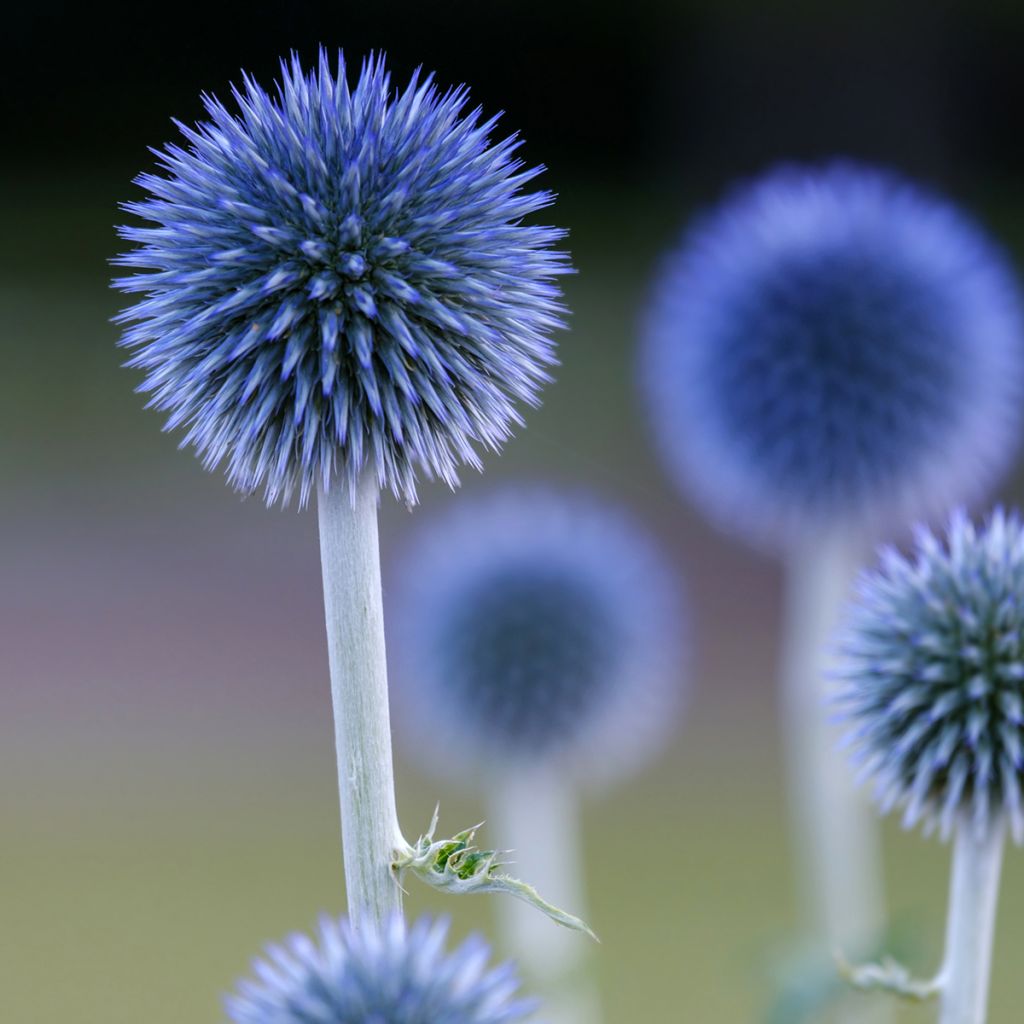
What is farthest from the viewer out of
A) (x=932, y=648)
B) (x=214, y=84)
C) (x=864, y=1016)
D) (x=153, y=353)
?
(x=214, y=84)

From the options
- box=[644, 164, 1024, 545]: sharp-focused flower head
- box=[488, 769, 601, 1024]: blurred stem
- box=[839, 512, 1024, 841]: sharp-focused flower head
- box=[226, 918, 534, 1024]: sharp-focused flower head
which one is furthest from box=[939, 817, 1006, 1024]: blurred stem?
box=[644, 164, 1024, 545]: sharp-focused flower head

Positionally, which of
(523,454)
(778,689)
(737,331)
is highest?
(523,454)

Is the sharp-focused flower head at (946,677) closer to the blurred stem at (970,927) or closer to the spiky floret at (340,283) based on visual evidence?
the blurred stem at (970,927)

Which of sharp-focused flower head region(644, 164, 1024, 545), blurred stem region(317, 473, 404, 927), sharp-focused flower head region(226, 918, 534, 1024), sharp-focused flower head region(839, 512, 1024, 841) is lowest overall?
sharp-focused flower head region(226, 918, 534, 1024)

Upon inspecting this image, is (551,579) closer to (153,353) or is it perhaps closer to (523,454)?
(153,353)

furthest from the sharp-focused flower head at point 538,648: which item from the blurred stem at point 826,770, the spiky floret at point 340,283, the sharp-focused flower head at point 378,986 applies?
the sharp-focused flower head at point 378,986

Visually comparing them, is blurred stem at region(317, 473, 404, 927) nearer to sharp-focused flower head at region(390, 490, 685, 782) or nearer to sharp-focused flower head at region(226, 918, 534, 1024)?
sharp-focused flower head at region(226, 918, 534, 1024)

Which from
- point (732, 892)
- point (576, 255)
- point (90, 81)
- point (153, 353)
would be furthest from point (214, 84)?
point (576, 255)
